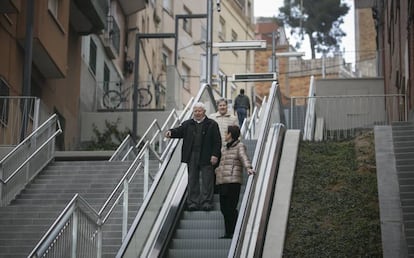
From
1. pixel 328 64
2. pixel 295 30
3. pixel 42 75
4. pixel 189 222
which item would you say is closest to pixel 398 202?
pixel 189 222

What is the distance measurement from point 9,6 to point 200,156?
9711 mm

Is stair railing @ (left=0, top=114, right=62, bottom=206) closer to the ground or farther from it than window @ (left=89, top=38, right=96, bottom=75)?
closer to the ground

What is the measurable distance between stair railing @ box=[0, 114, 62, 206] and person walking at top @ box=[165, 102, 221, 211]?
4257 millimetres

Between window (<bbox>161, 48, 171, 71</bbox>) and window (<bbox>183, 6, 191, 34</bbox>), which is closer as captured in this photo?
window (<bbox>161, 48, 171, 71</bbox>)

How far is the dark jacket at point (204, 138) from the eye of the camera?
49.0 ft

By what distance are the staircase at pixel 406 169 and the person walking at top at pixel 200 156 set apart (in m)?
3.13

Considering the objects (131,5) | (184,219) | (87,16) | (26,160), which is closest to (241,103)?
(87,16)

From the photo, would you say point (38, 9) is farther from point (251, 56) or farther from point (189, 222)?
point (251, 56)

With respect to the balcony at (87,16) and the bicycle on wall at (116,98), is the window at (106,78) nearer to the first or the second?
the bicycle on wall at (116,98)

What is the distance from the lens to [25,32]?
79.4 ft

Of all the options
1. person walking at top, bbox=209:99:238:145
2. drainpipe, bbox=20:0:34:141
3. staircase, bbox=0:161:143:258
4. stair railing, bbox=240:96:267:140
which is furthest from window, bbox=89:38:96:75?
person walking at top, bbox=209:99:238:145

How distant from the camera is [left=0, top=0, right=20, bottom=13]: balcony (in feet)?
73.8

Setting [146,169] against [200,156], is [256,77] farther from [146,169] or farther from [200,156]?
[200,156]

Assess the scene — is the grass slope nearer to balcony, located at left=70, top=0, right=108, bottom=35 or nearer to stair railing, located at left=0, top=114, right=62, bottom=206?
stair railing, located at left=0, top=114, right=62, bottom=206
